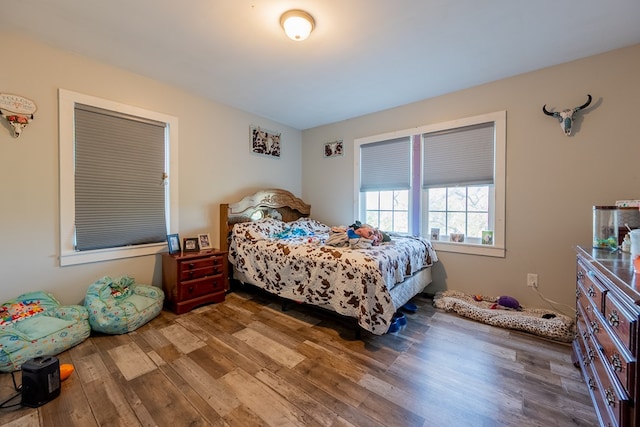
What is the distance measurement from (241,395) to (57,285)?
81.7 inches

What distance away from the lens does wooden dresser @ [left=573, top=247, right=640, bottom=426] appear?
2.85 feet

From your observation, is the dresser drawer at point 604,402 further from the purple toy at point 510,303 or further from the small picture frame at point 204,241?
the small picture frame at point 204,241

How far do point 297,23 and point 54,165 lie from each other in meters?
2.40

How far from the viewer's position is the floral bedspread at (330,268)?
1.94 metres

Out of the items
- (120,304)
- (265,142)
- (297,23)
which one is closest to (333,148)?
(265,142)

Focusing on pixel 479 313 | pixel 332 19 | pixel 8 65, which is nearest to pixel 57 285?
pixel 8 65

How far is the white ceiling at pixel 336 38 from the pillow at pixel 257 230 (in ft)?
5.39

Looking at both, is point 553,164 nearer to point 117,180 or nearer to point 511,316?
point 511,316

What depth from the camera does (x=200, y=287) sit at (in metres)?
2.75

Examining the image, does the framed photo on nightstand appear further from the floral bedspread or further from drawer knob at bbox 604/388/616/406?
drawer knob at bbox 604/388/616/406

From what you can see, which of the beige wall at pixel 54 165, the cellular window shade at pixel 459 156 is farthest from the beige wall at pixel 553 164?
the beige wall at pixel 54 165

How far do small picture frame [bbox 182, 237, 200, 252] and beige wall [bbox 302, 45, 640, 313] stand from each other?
294 centimetres

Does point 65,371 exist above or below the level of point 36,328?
below

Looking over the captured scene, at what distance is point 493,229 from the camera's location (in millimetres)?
2775
